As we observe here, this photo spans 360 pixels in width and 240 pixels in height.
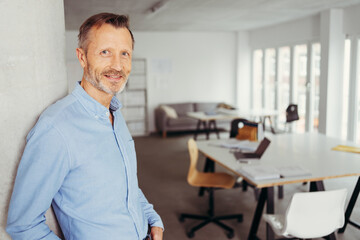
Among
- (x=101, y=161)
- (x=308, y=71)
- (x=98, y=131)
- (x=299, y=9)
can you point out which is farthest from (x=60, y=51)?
(x=308, y=71)

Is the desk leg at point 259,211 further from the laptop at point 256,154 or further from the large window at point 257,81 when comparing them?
the large window at point 257,81

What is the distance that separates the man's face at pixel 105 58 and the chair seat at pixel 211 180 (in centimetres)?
240

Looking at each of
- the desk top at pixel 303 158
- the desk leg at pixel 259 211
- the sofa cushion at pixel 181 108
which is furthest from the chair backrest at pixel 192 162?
the sofa cushion at pixel 181 108

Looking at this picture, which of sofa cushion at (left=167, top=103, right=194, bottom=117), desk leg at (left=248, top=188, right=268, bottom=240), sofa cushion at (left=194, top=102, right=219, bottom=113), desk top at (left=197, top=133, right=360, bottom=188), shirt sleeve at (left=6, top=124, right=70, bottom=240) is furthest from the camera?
sofa cushion at (left=194, top=102, right=219, bottom=113)

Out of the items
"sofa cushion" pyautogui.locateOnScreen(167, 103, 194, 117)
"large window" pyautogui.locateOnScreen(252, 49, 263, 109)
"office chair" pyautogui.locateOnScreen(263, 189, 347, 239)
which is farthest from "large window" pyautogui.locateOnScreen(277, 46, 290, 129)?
"office chair" pyautogui.locateOnScreen(263, 189, 347, 239)

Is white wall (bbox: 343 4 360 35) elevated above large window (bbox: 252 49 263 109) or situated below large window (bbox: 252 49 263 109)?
above

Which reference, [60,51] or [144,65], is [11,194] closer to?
[60,51]

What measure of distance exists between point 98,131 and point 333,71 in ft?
22.6

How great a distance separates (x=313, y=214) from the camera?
242cm

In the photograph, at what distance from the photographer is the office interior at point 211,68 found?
116cm

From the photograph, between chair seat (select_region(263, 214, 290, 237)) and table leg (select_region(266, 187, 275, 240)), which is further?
table leg (select_region(266, 187, 275, 240))

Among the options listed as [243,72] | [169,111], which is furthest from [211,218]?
[243,72]

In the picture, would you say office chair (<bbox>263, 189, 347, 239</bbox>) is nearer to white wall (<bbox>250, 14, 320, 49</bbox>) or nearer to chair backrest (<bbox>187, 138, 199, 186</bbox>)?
chair backrest (<bbox>187, 138, 199, 186</bbox>)

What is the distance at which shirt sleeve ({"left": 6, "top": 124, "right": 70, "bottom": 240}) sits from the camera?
110 centimetres
